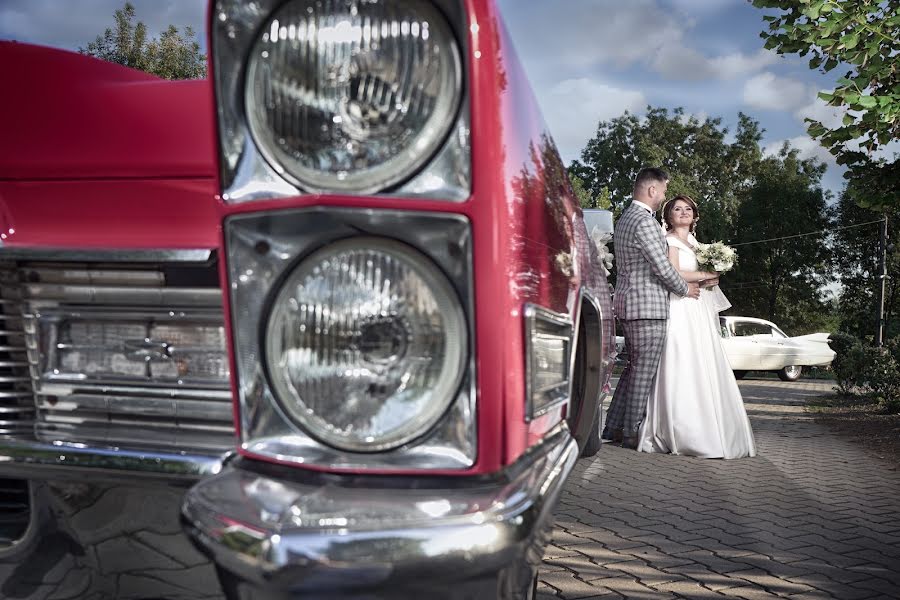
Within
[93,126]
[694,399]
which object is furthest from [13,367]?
[694,399]

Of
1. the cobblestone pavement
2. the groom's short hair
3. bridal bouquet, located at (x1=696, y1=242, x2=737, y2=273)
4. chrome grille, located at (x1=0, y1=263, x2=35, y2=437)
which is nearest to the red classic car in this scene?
chrome grille, located at (x1=0, y1=263, x2=35, y2=437)

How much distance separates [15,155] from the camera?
163cm

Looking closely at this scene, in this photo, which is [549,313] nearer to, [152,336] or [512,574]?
[512,574]

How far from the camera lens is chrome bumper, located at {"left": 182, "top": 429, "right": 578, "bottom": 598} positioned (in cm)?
99

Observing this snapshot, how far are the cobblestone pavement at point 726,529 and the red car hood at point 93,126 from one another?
2.14 m

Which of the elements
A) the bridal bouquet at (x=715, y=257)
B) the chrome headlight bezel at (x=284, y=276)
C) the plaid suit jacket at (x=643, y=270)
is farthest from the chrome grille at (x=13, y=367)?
the bridal bouquet at (x=715, y=257)

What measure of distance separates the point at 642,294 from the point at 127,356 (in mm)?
5298

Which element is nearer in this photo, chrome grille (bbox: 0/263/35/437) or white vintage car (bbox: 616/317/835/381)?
chrome grille (bbox: 0/263/35/437)

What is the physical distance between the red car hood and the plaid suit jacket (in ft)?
16.1

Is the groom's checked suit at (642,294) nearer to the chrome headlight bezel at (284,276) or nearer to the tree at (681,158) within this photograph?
the chrome headlight bezel at (284,276)

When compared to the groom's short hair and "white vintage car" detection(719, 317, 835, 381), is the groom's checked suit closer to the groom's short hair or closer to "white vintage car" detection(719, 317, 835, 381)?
the groom's short hair

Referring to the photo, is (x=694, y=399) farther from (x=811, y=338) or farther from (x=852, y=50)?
(x=811, y=338)

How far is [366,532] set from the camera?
1.00 meters

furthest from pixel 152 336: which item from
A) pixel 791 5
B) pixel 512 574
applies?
pixel 791 5
